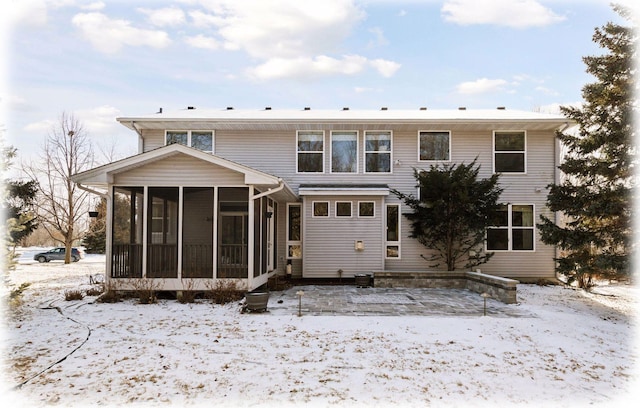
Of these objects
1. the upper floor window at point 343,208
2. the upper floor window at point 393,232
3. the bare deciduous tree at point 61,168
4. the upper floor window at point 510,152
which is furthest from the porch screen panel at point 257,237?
the bare deciduous tree at point 61,168

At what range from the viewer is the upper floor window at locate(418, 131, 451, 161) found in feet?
45.2

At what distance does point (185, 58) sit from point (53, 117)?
1373cm

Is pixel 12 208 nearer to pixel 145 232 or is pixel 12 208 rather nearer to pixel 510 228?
pixel 145 232

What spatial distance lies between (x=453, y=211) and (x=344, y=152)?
3976 millimetres

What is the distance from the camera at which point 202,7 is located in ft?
28.9

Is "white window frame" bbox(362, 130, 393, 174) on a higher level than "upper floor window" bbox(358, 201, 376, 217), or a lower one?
higher

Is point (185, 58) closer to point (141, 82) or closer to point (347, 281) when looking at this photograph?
point (141, 82)

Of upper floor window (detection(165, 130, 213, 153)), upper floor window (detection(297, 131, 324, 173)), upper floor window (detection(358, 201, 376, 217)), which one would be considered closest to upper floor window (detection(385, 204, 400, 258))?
upper floor window (detection(358, 201, 376, 217))

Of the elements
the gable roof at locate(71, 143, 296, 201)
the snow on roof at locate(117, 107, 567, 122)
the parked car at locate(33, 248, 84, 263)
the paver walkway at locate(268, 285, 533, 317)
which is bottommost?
A: the parked car at locate(33, 248, 84, 263)

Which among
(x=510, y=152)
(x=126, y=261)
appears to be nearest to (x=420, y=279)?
(x=510, y=152)

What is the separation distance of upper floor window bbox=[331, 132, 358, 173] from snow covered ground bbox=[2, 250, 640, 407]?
6.62 meters

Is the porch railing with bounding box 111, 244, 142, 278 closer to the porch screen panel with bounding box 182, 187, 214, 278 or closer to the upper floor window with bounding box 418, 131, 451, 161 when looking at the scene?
the porch screen panel with bounding box 182, 187, 214, 278

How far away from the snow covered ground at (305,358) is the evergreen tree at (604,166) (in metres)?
2.06

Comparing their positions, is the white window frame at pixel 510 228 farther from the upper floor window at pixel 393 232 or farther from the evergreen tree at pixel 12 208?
the evergreen tree at pixel 12 208
